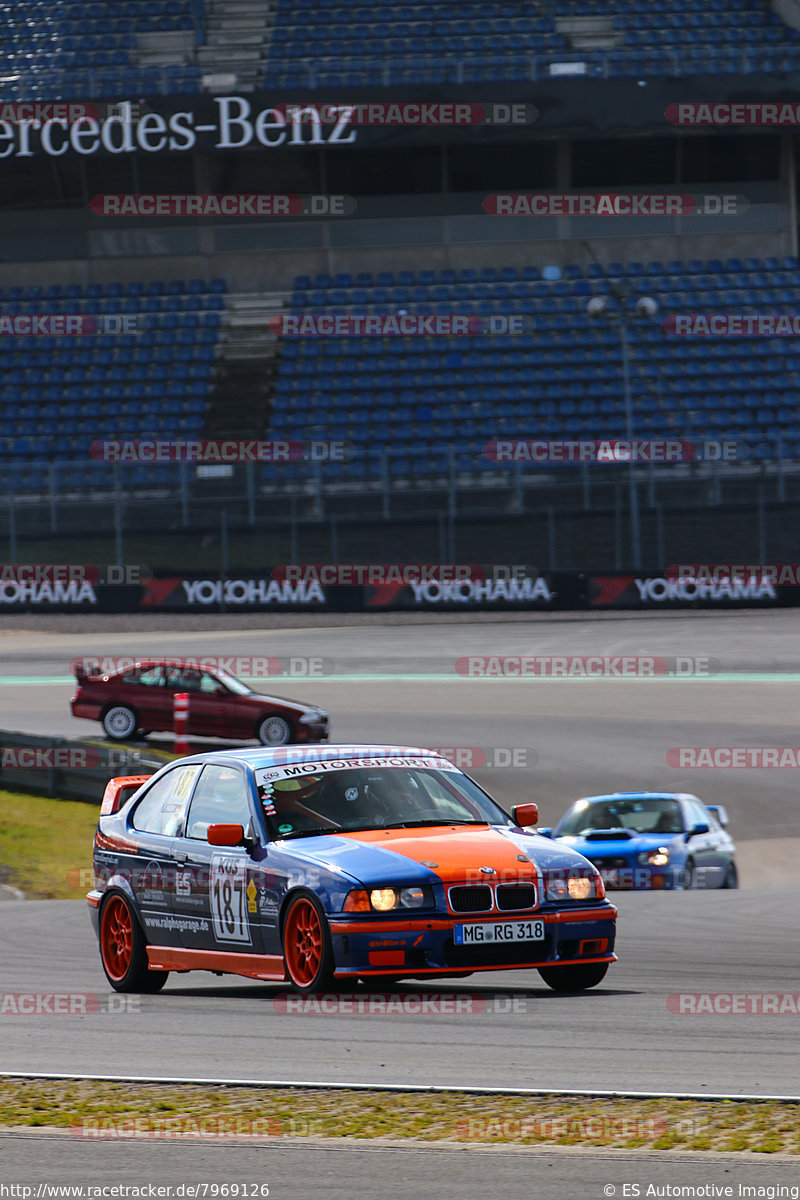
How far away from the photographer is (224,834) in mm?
7891

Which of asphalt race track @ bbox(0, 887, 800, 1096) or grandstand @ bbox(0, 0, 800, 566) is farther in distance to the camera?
grandstand @ bbox(0, 0, 800, 566)

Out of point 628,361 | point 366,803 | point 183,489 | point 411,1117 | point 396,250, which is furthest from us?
point 396,250

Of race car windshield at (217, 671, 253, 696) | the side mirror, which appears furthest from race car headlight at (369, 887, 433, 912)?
race car windshield at (217, 671, 253, 696)

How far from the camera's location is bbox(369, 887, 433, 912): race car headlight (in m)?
7.33

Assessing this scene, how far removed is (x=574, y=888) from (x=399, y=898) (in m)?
0.93

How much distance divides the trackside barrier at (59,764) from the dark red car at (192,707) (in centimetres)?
283

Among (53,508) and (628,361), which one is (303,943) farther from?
(628,361)

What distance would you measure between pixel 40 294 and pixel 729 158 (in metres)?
19.0

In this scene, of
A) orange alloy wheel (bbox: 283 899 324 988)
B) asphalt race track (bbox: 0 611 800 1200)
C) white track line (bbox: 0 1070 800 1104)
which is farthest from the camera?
orange alloy wheel (bbox: 283 899 324 988)

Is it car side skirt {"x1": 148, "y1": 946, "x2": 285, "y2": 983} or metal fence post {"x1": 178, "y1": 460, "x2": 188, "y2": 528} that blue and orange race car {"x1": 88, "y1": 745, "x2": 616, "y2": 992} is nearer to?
car side skirt {"x1": 148, "y1": 946, "x2": 285, "y2": 983}

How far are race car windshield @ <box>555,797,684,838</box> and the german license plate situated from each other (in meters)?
6.99

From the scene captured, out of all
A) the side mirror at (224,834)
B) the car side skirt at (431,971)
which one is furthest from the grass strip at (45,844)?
the car side skirt at (431,971)

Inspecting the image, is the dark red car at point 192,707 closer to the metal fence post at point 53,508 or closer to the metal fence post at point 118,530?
the metal fence post at point 118,530

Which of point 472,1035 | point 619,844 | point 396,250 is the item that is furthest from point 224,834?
point 396,250
